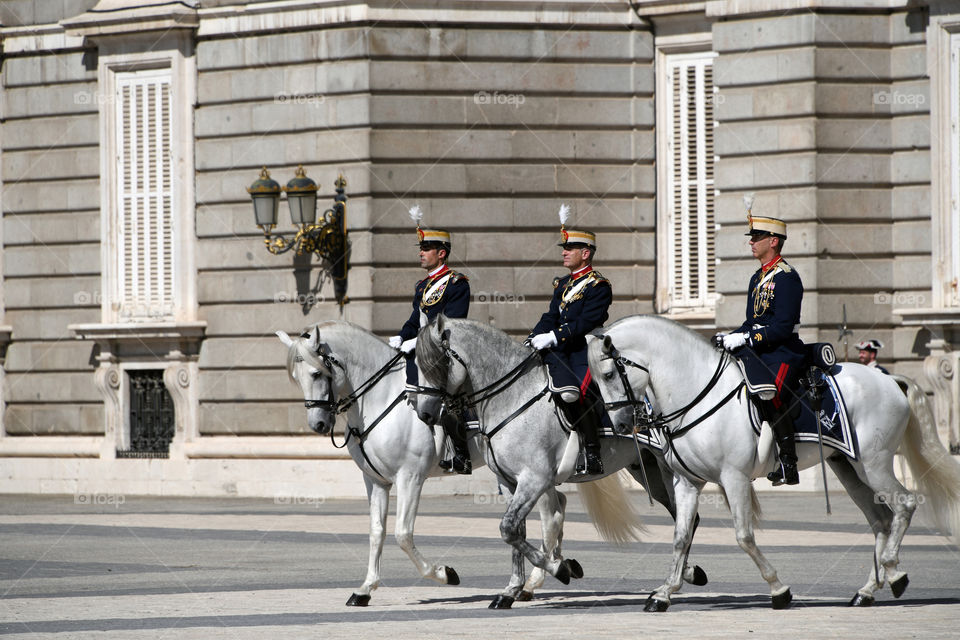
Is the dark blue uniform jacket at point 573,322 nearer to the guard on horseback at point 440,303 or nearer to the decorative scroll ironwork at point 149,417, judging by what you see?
the guard on horseback at point 440,303

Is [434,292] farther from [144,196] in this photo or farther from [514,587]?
[144,196]

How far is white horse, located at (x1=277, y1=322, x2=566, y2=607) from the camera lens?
41.6ft

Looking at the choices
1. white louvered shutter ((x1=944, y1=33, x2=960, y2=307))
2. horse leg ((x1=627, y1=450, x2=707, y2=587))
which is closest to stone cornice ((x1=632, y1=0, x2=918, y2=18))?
white louvered shutter ((x1=944, y1=33, x2=960, y2=307))

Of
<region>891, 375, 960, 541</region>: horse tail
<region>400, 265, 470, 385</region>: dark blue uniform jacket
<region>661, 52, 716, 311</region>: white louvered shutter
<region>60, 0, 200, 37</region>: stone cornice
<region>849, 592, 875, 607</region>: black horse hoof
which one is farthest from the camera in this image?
<region>60, 0, 200, 37</region>: stone cornice

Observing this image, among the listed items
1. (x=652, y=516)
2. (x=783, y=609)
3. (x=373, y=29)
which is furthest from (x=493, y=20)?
(x=783, y=609)

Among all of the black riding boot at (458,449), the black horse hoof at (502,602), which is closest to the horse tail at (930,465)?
the black horse hoof at (502,602)

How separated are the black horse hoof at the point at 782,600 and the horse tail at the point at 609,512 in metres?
2.06

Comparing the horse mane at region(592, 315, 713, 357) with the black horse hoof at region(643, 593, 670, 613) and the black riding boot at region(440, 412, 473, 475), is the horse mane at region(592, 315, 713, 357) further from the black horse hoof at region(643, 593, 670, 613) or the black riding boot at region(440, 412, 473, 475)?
the black horse hoof at region(643, 593, 670, 613)

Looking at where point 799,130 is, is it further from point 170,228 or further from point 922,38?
point 170,228

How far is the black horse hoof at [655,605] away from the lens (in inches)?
446

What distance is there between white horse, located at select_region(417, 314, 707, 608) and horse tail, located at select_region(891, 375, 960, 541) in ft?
5.64

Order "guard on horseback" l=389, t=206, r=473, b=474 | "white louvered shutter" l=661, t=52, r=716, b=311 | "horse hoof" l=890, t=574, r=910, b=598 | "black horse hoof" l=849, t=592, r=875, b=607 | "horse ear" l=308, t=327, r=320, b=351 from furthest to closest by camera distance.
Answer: "white louvered shutter" l=661, t=52, r=716, b=311
"guard on horseback" l=389, t=206, r=473, b=474
"horse ear" l=308, t=327, r=320, b=351
"horse hoof" l=890, t=574, r=910, b=598
"black horse hoof" l=849, t=592, r=875, b=607

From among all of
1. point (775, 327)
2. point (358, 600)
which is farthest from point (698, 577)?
point (358, 600)

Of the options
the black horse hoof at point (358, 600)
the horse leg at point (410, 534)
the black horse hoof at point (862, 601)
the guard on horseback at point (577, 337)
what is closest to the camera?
the black horse hoof at point (862, 601)
